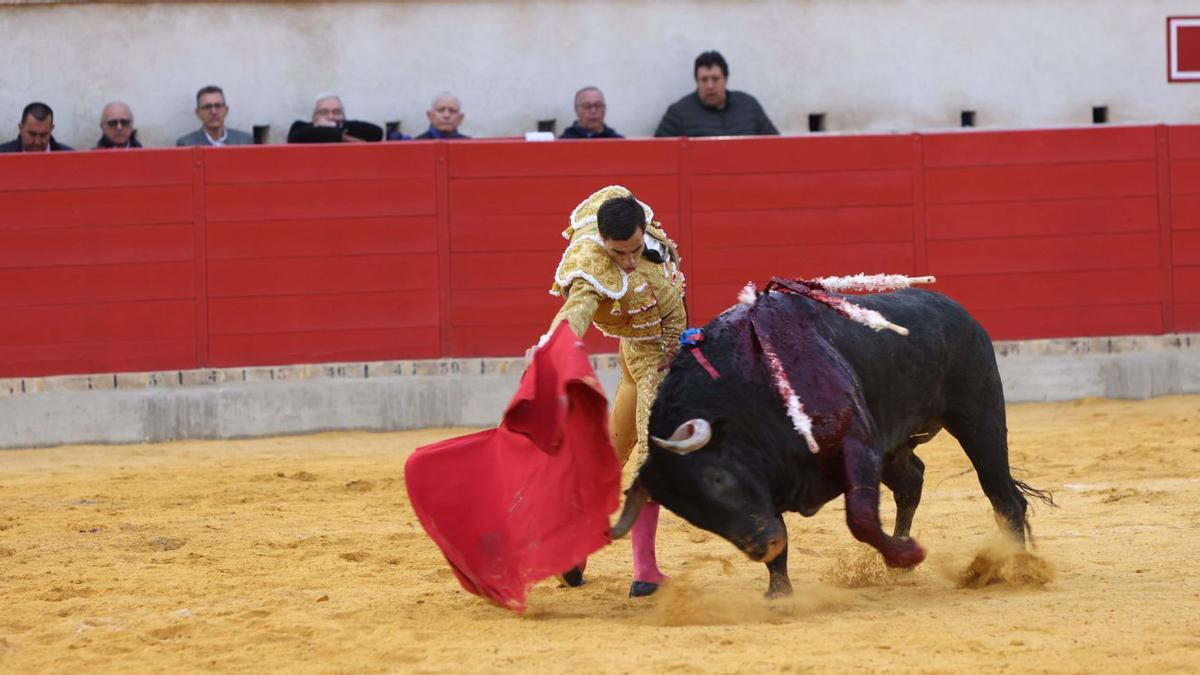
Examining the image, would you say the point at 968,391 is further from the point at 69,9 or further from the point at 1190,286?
the point at 69,9

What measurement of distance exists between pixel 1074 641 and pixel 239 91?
7330mm

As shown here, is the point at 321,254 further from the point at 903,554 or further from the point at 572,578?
the point at 903,554

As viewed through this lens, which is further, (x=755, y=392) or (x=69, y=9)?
(x=69, y=9)

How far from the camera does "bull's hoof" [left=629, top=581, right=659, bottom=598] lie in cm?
484

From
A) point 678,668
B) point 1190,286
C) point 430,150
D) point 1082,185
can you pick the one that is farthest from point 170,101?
point 678,668

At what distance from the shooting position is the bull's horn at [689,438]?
4289 mm

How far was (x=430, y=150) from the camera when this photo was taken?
9.33 m

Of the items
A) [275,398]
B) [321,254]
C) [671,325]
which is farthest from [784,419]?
[321,254]

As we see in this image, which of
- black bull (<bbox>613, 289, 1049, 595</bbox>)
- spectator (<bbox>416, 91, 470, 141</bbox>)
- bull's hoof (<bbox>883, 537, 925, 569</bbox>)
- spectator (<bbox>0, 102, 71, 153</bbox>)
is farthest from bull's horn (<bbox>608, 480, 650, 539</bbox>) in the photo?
spectator (<bbox>0, 102, 71, 153</bbox>)

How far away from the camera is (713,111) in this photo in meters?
10.0

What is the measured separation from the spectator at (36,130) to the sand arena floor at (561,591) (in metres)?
2.32

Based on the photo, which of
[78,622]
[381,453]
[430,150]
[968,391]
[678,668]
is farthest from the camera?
[430,150]

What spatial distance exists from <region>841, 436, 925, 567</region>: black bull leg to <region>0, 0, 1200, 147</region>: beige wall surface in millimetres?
6252

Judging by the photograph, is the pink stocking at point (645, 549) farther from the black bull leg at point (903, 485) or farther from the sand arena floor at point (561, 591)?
the black bull leg at point (903, 485)
